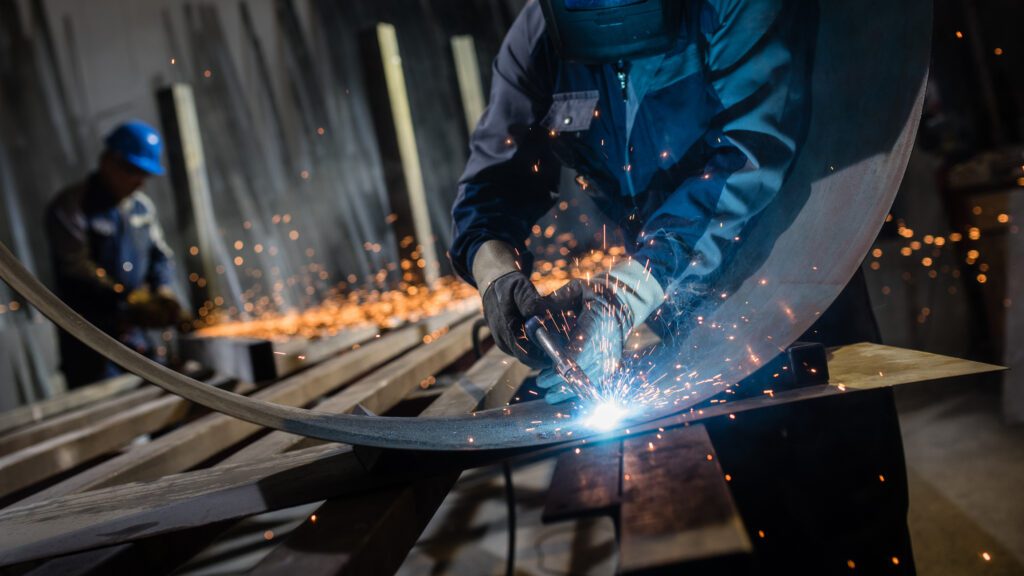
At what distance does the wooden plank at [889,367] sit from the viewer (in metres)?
0.82

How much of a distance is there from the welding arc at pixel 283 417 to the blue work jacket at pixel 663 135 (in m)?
0.42

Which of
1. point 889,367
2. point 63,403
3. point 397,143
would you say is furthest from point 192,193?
point 889,367

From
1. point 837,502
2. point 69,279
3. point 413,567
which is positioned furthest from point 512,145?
point 69,279

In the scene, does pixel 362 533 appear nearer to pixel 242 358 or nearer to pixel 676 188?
pixel 676 188

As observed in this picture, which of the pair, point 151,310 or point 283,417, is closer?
point 283,417

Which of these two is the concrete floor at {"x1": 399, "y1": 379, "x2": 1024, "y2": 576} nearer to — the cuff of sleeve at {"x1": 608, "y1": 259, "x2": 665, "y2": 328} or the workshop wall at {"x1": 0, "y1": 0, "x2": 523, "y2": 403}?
the workshop wall at {"x1": 0, "y1": 0, "x2": 523, "y2": 403}

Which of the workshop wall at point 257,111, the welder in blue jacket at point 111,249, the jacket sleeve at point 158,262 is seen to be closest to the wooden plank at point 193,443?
the workshop wall at point 257,111

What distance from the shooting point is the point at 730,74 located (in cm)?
104

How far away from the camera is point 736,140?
3.42 ft

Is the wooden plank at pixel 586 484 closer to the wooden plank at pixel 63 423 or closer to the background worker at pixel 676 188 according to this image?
the background worker at pixel 676 188

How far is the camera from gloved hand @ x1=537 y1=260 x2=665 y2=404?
102cm

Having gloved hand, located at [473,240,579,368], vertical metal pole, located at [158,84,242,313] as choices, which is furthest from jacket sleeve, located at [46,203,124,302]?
gloved hand, located at [473,240,579,368]

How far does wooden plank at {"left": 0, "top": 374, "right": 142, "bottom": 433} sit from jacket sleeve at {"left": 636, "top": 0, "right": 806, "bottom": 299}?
181 centimetres

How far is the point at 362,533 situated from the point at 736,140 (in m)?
0.77
